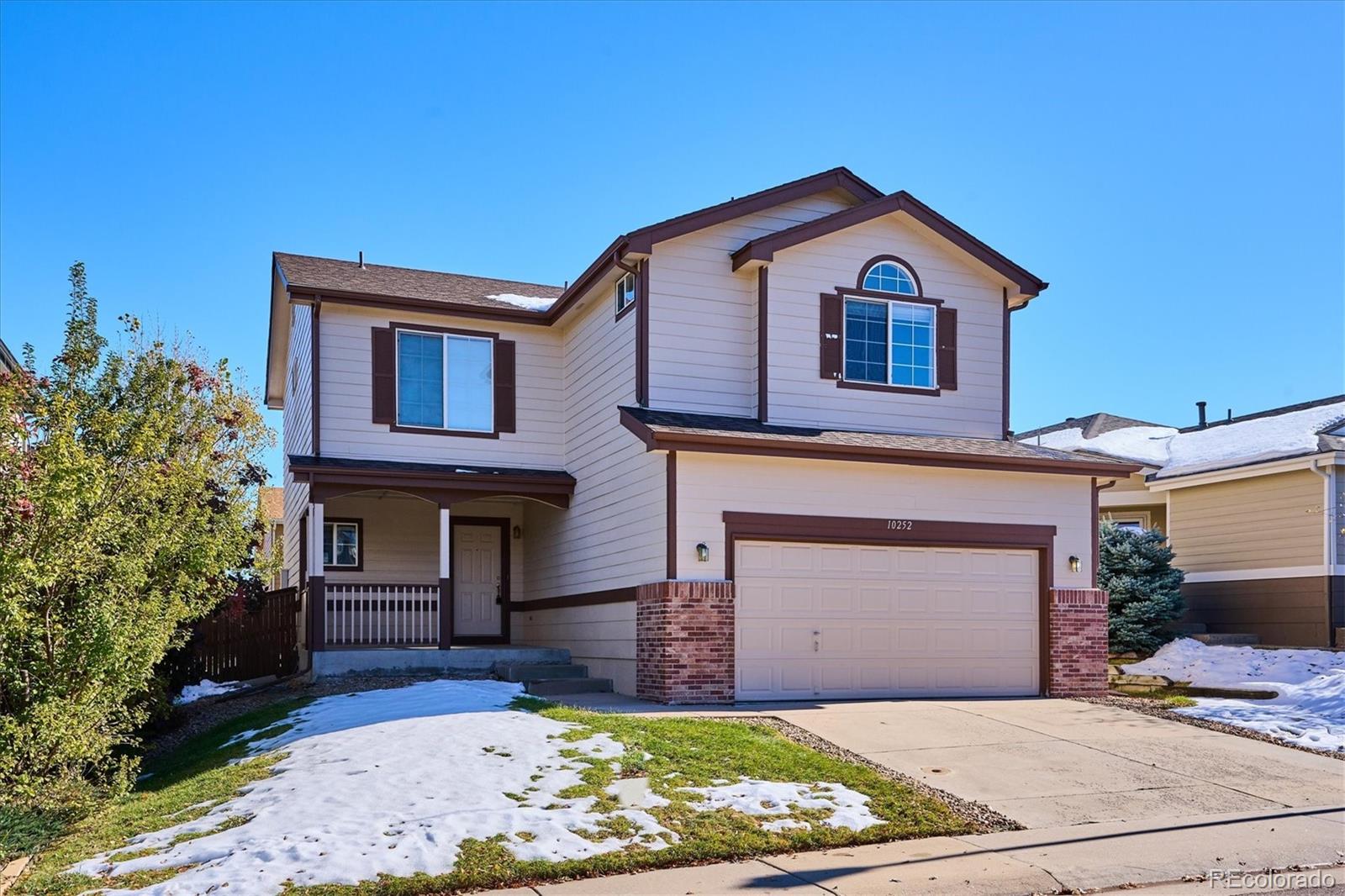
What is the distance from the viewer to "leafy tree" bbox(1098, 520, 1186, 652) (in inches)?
784

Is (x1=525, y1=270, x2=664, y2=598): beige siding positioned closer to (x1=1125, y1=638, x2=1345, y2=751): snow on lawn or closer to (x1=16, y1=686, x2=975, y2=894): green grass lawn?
(x1=16, y1=686, x2=975, y2=894): green grass lawn

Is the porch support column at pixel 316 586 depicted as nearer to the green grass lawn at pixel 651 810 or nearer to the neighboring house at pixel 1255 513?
the green grass lawn at pixel 651 810

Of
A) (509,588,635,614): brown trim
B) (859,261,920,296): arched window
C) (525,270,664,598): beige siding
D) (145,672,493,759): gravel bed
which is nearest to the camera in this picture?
(145,672,493,759): gravel bed

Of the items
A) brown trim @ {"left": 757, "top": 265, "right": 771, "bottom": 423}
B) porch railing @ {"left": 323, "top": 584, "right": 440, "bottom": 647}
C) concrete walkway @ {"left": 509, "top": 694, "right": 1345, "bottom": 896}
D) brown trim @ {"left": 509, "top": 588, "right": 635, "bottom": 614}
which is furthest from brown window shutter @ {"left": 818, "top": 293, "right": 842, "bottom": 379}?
porch railing @ {"left": 323, "top": 584, "right": 440, "bottom": 647}

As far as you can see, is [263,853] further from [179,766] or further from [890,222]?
[890,222]

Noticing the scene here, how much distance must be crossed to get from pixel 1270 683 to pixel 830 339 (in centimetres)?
780

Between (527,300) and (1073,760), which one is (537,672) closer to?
(527,300)

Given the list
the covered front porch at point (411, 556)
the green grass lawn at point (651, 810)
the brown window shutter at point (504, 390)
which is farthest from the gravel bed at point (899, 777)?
the brown window shutter at point (504, 390)

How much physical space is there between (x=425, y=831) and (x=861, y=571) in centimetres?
879

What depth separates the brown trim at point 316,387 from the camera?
699 inches

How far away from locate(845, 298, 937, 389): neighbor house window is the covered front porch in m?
4.95

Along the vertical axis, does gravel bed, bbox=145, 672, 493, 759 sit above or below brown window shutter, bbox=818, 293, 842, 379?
below

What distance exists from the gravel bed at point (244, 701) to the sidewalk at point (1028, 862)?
7959 mm

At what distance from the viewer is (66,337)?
13.4 m
